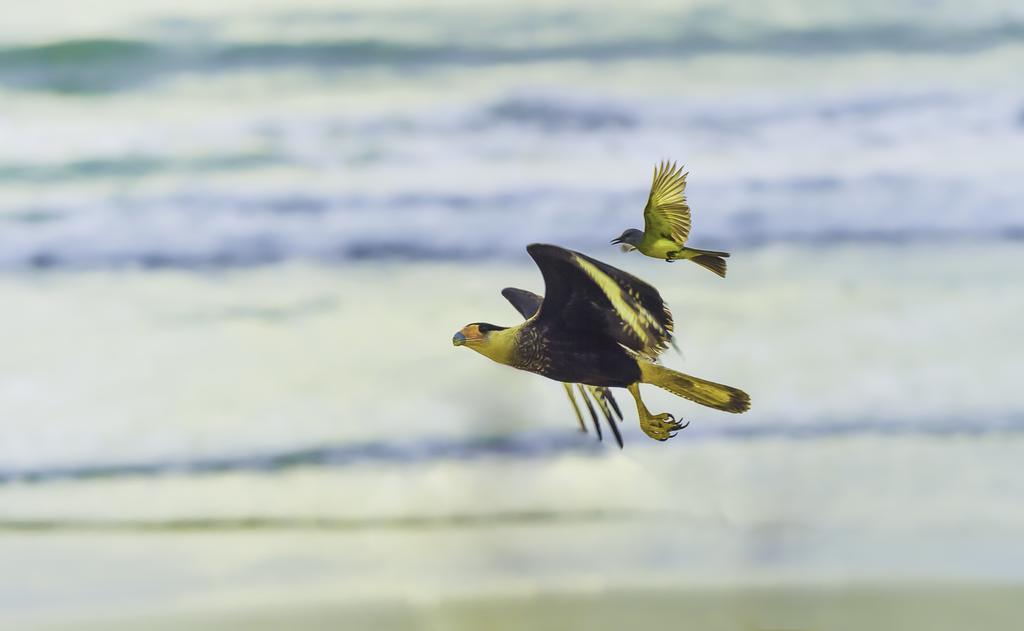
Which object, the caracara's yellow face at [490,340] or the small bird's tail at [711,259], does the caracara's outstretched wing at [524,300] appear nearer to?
the caracara's yellow face at [490,340]

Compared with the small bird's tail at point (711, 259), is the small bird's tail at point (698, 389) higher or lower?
lower

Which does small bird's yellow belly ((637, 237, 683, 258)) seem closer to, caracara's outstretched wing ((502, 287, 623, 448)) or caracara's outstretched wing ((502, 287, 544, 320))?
caracara's outstretched wing ((502, 287, 623, 448))

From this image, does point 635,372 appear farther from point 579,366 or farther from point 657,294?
point 657,294

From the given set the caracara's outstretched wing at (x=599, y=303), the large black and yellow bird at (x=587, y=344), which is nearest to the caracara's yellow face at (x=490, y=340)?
the large black and yellow bird at (x=587, y=344)

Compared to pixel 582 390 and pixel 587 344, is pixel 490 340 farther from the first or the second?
pixel 582 390

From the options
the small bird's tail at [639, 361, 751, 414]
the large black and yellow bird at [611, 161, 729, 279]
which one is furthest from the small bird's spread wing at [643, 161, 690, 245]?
the small bird's tail at [639, 361, 751, 414]

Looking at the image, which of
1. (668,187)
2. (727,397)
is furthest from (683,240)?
(727,397)

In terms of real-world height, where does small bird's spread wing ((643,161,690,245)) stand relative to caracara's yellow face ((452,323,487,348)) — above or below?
above
